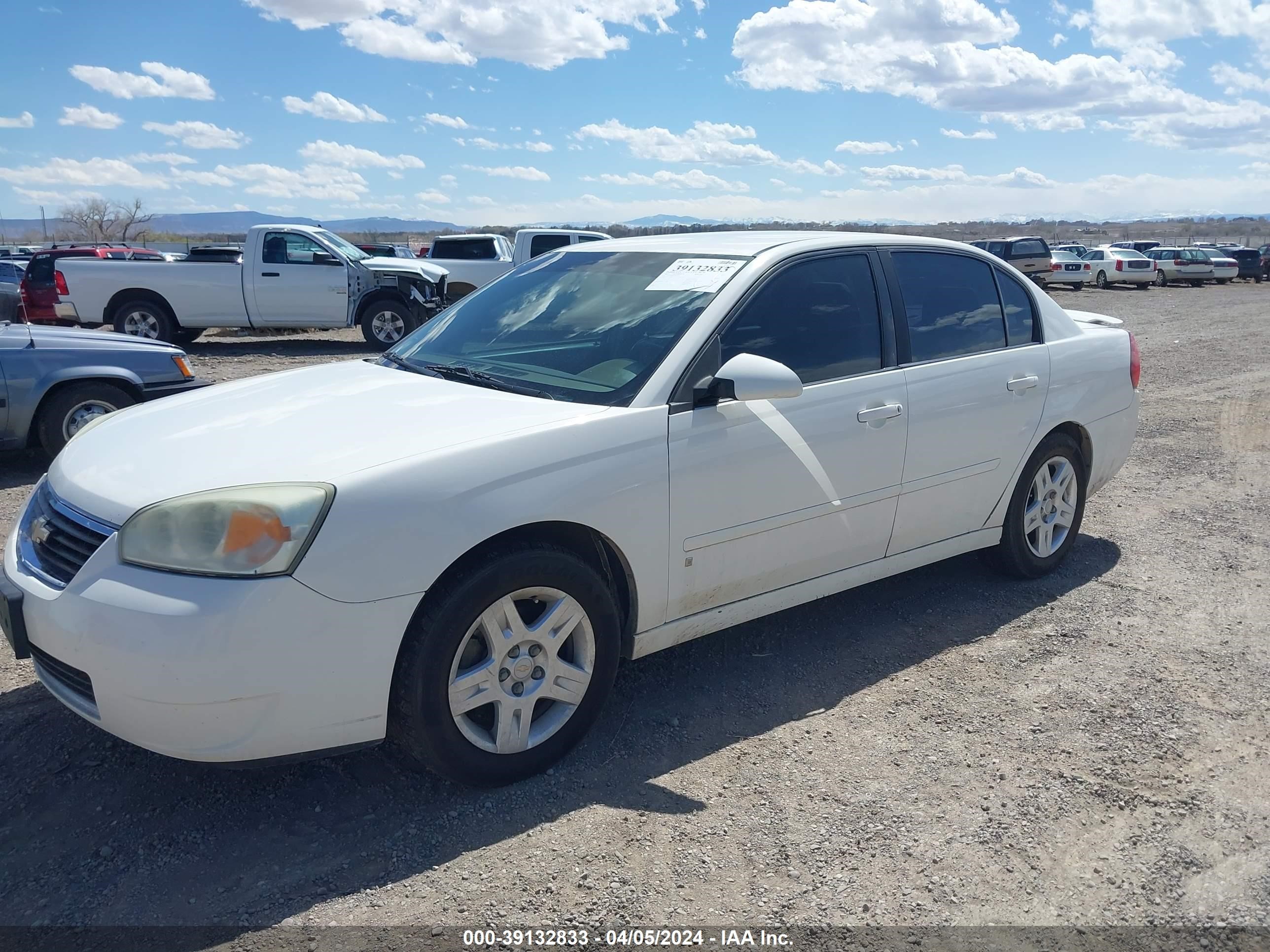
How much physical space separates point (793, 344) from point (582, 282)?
37.2 inches

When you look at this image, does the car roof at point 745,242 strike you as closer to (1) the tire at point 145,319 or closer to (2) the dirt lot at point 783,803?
(2) the dirt lot at point 783,803

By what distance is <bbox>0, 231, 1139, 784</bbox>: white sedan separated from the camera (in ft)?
8.71

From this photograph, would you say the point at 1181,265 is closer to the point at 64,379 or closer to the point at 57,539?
the point at 64,379

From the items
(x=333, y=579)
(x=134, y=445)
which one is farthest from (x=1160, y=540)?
(x=134, y=445)

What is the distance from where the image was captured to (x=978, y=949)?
2.49m

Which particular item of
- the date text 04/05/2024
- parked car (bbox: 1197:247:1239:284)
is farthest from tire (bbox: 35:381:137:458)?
parked car (bbox: 1197:247:1239:284)

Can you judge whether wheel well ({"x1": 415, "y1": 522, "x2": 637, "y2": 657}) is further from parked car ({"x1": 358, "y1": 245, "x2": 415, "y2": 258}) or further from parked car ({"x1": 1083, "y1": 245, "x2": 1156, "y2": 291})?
parked car ({"x1": 1083, "y1": 245, "x2": 1156, "y2": 291})

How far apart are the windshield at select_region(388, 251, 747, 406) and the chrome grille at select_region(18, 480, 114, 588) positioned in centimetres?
144

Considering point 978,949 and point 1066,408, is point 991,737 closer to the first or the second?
point 978,949

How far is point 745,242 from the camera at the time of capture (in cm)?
418

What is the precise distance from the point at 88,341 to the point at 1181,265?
39047 millimetres

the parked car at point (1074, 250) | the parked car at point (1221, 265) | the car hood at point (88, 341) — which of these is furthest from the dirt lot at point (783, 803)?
the parked car at point (1221, 265)

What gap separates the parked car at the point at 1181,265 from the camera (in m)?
36.6

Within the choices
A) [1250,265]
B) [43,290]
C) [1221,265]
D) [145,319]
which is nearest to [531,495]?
[145,319]
